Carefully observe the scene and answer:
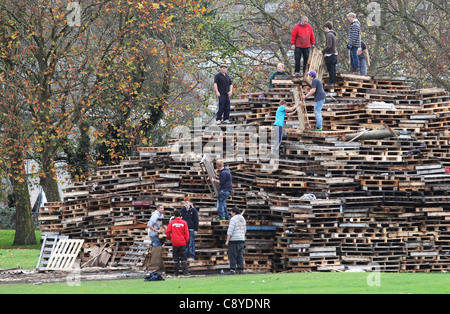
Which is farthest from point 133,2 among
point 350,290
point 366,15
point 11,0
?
point 350,290

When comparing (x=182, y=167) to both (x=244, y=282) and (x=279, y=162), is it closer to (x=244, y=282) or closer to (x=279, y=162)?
(x=279, y=162)

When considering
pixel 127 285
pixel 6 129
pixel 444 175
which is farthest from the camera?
pixel 6 129

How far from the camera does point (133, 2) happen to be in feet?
116

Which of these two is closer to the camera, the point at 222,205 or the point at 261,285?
the point at 261,285

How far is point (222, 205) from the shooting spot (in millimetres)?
22016

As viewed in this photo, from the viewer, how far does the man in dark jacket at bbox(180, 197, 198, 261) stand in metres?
20.8


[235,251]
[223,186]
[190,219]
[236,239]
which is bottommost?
[235,251]

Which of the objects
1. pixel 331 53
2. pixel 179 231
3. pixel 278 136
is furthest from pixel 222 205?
pixel 331 53

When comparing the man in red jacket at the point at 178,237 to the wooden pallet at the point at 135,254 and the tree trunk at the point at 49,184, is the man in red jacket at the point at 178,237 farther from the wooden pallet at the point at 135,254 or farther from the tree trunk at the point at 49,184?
Answer: the tree trunk at the point at 49,184

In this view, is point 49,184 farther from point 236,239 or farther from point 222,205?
point 236,239

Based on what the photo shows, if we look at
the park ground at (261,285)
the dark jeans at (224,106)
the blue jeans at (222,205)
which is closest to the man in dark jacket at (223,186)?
the blue jeans at (222,205)

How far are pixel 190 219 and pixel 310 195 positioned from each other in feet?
12.2

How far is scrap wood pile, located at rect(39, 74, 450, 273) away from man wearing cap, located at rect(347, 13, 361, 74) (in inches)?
94.1
